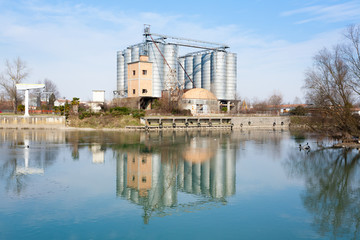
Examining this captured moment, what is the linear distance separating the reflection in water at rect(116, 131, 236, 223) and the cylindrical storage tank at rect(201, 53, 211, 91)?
57814 millimetres

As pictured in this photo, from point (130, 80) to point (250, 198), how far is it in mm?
59212

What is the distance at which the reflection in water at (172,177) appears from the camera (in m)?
15.1

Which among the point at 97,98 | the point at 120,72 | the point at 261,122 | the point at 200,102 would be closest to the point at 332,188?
the point at 261,122

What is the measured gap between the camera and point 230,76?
280ft

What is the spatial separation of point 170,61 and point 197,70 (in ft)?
49.3

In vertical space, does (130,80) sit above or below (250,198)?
Result: above

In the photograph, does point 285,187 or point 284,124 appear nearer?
point 285,187

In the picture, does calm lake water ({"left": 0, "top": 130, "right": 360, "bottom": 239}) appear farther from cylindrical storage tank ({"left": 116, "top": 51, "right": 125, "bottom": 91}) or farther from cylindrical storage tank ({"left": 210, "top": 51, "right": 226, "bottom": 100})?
cylindrical storage tank ({"left": 116, "top": 51, "right": 125, "bottom": 91})

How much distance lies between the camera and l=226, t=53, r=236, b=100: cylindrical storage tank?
84625mm

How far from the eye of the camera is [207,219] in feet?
42.0

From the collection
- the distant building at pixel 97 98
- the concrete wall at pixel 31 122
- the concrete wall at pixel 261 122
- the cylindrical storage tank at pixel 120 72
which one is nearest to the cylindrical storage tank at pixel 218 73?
the concrete wall at pixel 261 122

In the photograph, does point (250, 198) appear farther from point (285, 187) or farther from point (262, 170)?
point (262, 170)

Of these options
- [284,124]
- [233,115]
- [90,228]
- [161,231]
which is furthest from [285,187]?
[284,124]

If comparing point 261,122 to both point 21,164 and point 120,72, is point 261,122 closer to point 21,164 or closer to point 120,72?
point 120,72
